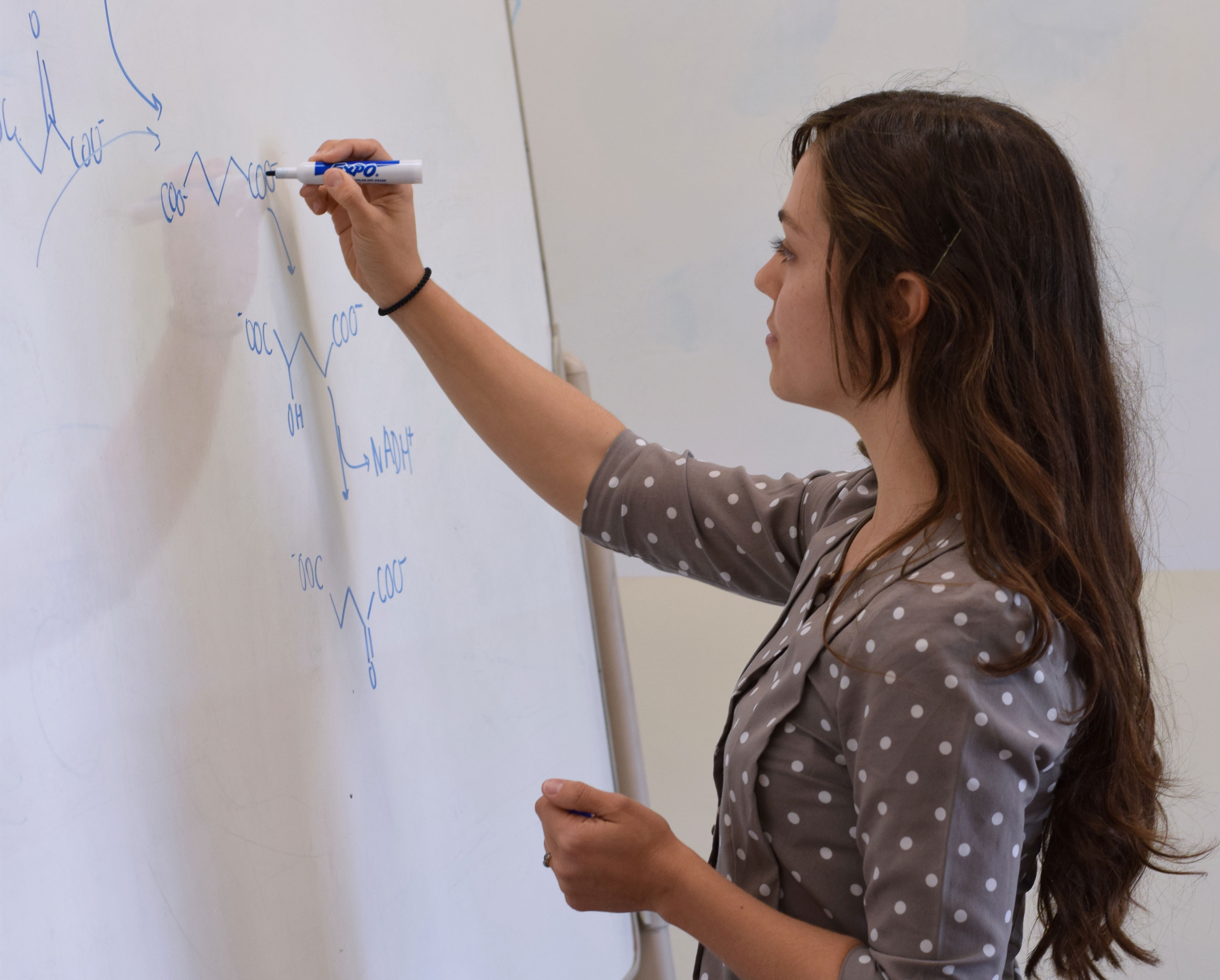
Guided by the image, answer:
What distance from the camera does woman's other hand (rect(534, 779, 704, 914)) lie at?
612 millimetres

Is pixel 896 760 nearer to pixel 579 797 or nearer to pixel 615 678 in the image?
pixel 579 797

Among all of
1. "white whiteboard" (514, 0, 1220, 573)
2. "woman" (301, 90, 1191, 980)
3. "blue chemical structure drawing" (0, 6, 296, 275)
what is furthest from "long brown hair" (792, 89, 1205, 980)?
"white whiteboard" (514, 0, 1220, 573)

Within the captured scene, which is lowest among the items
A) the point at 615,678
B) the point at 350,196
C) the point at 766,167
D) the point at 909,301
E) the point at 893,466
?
the point at 615,678

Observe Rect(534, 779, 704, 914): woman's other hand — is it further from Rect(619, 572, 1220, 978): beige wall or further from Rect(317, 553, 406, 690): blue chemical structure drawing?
Rect(619, 572, 1220, 978): beige wall

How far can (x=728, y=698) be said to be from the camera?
182 cm

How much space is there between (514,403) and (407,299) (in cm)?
12

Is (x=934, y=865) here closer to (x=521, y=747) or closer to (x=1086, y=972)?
(x=1086, y=972)

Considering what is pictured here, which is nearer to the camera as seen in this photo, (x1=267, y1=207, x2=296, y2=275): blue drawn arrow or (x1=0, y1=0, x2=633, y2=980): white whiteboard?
(x1=0, y1=0, x2=633, y2=980): white whiteboard

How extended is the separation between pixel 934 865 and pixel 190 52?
615 millimetres

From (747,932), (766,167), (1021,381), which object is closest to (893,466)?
(1021,381)

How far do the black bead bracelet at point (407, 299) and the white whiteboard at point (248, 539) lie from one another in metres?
0.02

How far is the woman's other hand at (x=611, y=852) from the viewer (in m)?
0.61

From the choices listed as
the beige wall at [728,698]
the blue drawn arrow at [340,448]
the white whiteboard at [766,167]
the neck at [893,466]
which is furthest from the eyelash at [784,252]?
the beige wall at [728,698]

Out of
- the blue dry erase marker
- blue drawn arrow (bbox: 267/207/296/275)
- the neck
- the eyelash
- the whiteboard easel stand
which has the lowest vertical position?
the whiteboard easel stand
